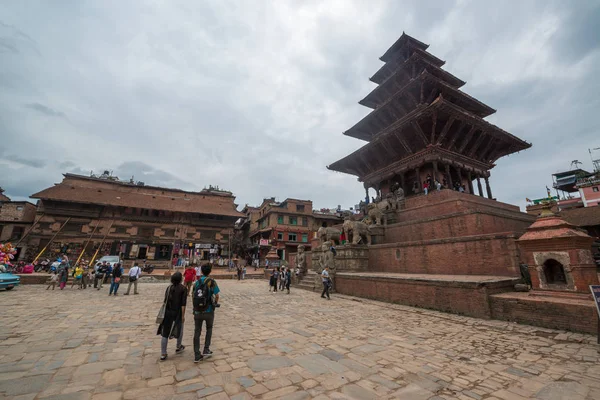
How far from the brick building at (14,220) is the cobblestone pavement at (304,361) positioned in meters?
32.2

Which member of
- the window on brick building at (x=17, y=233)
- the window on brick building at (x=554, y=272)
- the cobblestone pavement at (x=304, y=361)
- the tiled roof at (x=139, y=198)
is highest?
the tiled roof at (x=139, y=198)

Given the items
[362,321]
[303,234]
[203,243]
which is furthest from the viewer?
[303,234]

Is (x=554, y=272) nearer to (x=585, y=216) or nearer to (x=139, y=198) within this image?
(x=585, y=216)

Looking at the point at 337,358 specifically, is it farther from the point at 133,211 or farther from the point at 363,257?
the point at 133,211

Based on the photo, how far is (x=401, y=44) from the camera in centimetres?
2389

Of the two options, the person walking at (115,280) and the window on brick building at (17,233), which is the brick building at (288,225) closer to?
the person walking at (115,280)

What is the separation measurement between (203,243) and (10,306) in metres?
23.6

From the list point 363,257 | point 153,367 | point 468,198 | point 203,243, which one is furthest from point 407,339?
point 203,243

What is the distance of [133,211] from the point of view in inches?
1230

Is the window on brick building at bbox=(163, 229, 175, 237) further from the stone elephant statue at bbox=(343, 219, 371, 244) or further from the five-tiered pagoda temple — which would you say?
the stone elephant statue at bbox=(343, 219, 371, 244)

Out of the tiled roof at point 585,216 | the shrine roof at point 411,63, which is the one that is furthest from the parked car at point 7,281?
the tiled roof at point 585,216

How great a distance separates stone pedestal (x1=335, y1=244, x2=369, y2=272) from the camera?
1370cm

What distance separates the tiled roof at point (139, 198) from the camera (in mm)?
29672

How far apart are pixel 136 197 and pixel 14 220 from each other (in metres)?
12.4
